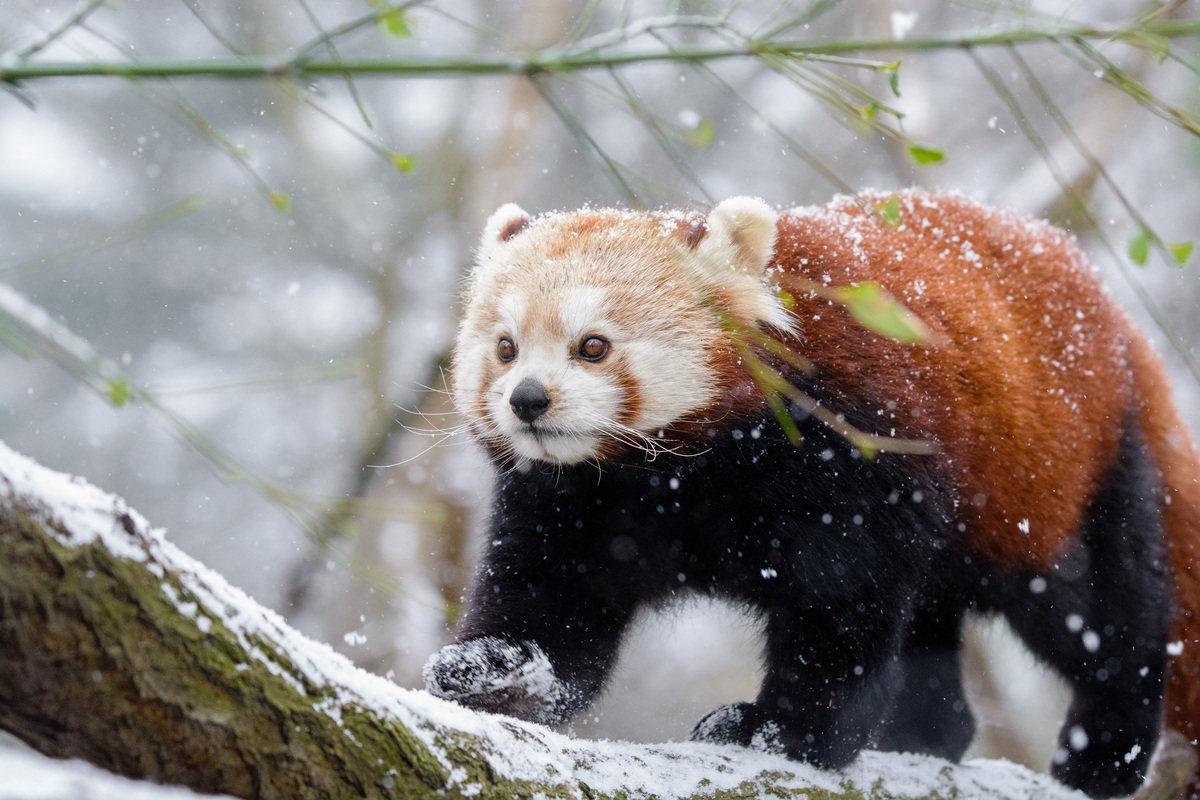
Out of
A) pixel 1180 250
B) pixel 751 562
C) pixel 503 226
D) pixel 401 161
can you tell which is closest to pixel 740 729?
pixel 751 562

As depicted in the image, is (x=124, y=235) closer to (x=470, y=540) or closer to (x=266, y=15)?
(x=470, y=540)

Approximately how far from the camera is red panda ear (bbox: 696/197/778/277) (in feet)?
10.1

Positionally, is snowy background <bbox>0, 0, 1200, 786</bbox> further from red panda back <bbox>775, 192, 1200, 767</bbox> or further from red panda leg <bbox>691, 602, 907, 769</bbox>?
red panda leg <bbox>691, 602, 907, 769</bbox>

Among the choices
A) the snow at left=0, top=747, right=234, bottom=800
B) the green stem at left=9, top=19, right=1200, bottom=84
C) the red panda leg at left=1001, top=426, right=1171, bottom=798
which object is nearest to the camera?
the green stem at left=9, top=19, right=1200, bottom=84

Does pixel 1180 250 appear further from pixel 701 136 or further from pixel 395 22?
pixel 395 22

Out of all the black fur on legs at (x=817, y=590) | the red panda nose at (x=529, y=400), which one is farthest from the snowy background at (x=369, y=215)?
the red panda nose at (x=529, y=400)

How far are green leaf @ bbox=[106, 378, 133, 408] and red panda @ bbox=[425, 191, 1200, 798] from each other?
151 centimetres

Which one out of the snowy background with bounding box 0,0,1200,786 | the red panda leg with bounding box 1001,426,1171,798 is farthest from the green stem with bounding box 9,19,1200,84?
the snowy background with bounding box 0,0,1200,786

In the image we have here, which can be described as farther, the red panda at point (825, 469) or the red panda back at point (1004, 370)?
the red panda back at point (1004, 370)

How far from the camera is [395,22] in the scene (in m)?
1.40

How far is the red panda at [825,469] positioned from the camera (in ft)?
9.91

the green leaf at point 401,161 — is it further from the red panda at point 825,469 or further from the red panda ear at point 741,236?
the red panda ear at point 741,236

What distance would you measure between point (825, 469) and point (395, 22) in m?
2.00

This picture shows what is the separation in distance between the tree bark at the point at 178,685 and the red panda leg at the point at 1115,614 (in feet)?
7.21
